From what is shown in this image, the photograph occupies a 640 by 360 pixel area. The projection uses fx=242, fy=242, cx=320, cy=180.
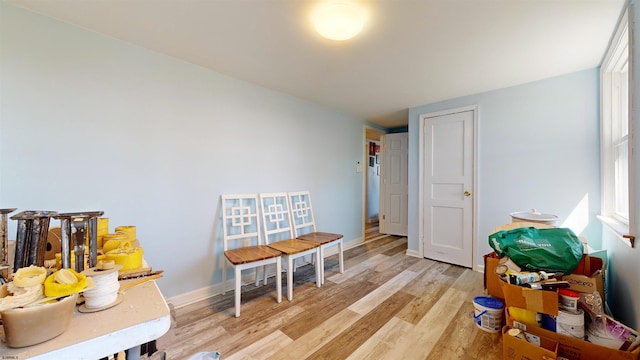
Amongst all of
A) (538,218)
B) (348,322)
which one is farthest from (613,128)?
(348,322)

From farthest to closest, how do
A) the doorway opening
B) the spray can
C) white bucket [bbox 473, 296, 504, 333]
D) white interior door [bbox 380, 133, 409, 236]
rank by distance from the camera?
the doorway opening
white interior door [bbox 380, 133, 409, 236]
white bucket [bbox 473, 296, 504, 333]
the spray can

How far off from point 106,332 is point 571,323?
6.70ft

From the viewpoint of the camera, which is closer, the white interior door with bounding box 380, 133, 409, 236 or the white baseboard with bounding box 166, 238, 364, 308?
the white baseboard with bounding box 166, 238, 364, 308

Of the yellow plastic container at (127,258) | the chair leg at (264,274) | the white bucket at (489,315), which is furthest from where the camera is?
the chair leg at (264,274)

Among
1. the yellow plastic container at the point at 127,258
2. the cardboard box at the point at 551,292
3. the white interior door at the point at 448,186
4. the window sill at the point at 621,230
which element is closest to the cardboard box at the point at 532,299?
the cardboard box at the point at 551,292

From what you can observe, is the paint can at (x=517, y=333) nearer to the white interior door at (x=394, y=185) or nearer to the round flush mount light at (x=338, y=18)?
the round flush mount light at (x=338, y=18)

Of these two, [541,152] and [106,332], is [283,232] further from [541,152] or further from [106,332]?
[541,152]

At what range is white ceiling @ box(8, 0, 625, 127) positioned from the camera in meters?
1.49

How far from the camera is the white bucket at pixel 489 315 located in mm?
1784

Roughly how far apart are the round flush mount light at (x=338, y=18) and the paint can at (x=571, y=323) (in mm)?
2041

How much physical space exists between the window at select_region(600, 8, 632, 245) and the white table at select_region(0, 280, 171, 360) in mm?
2754

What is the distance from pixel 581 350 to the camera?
1251 millimetres

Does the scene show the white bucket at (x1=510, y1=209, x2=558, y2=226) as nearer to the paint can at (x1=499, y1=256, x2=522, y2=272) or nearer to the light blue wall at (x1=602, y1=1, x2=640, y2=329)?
the light blue wall at (x1=602, y1=1, x2=640, y2=329)

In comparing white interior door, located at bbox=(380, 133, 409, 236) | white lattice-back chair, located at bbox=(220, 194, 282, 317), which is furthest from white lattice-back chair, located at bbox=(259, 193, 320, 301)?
white interior door, located at bbox=(380, 133, 409, 236)
